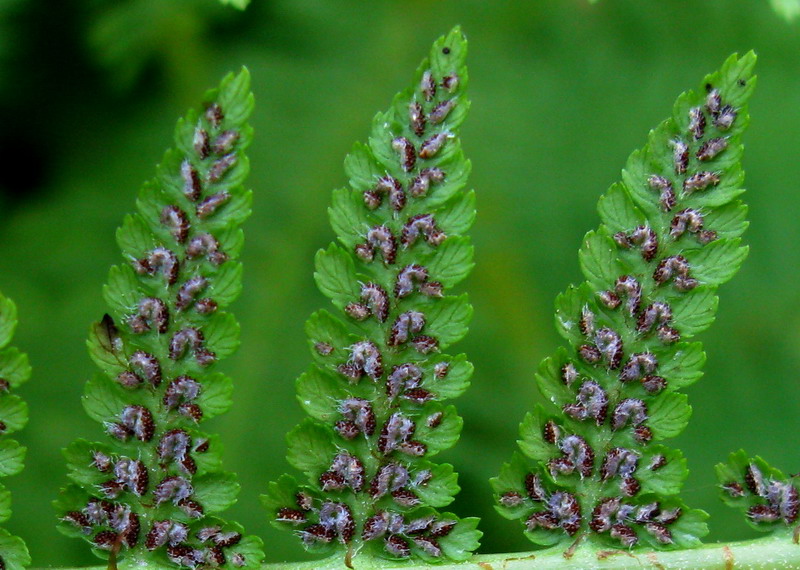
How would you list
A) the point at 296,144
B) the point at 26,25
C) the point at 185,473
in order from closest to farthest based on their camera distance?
1. the point at 185,473
2. the point at 26,25
3. the point at 296,144

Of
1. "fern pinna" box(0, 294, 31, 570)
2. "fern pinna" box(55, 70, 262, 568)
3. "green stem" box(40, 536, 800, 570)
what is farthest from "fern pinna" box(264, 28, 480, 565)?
"fern pinna" box(0, 294, 31, 570)

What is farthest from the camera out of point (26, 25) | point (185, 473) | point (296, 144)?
point (296, 144)

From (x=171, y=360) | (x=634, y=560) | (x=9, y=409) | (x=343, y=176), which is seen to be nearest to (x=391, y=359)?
(x=171, y=360)

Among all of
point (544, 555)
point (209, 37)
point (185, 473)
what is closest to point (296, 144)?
point (209, 37)

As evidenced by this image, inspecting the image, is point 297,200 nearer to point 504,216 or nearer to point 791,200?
point 504,216

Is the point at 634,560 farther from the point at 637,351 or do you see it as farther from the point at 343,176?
the point at 343,176

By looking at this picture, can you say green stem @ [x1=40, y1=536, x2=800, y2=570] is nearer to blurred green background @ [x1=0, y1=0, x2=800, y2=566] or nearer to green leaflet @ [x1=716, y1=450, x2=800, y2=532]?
green leaflet @ [x1=716, y1=450, x2=800, y2=532]
